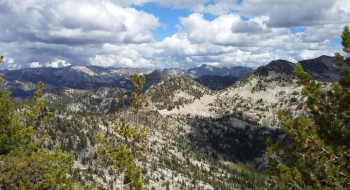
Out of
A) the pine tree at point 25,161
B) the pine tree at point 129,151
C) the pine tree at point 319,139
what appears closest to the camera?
the pine tree at point 319,139

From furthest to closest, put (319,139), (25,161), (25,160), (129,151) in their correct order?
1. (25,160)
2. (25,161)
3. (129,151)
4. (319,139)

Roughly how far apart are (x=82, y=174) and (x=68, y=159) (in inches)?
4503

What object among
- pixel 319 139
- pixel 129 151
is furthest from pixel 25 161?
pixel 319 139

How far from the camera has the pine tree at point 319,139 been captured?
15.0 meters

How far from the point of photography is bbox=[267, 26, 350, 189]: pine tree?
49.2ft

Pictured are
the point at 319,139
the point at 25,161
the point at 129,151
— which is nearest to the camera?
the point at 319,139

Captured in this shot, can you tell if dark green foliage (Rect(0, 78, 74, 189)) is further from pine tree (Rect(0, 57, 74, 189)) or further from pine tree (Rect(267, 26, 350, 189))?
pine tree (Rect(267, 26, 350, 189))

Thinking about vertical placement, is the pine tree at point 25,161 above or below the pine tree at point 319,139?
below

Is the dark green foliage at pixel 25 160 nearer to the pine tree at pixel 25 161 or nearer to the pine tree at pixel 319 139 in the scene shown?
the pine tree at pixel 25 161

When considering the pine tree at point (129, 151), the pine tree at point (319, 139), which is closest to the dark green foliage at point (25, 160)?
the pine tree at point (129, 151)

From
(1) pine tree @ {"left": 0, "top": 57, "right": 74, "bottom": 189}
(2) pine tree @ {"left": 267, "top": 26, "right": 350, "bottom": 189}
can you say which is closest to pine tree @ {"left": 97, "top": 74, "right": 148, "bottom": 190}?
(1) pine tree @ {"left": 0, "top": 57, "right": 74, "bottom": 189}

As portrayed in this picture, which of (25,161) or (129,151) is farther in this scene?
(25,161)

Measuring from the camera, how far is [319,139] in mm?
15633

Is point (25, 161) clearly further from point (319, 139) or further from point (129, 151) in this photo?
point (319, 139)
